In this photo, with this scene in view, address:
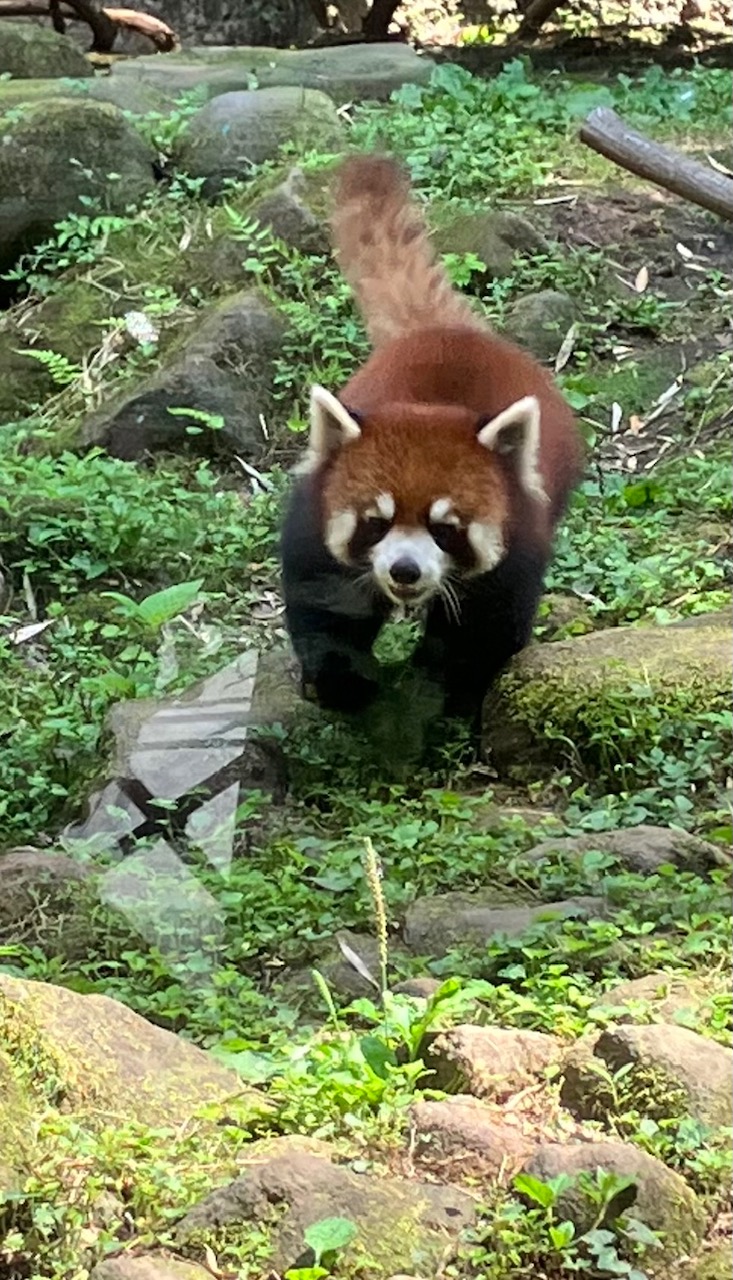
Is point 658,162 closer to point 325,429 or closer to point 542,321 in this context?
point 542,321

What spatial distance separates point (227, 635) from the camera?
2.40m

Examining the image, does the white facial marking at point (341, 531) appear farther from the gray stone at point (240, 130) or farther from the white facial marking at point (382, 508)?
the gray stone at point (240, 130)

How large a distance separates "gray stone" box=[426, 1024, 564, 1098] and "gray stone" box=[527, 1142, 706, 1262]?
162mm

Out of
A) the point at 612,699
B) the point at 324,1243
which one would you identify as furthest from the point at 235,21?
the point at 324,1243

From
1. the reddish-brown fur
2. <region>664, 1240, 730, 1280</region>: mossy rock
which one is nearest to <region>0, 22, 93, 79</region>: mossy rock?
the reddish-brown fur

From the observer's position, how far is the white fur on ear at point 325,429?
2574 millimetres

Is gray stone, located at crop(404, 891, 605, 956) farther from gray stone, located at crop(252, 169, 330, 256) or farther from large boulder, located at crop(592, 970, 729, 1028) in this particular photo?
gray stone, located at crop(252, 169, 330, 256)

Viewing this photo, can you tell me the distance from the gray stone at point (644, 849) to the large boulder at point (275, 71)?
4.63 ft

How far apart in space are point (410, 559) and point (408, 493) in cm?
12

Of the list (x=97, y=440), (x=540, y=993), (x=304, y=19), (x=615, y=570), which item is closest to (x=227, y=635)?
(x=97, y=440)

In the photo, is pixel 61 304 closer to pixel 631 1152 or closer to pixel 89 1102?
pixel 89 1102

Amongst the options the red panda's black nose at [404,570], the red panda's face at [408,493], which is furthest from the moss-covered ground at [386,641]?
the red panda's black nose at [404,570]

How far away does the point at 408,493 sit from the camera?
2.63 meters

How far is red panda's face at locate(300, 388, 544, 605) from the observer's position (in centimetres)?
262
